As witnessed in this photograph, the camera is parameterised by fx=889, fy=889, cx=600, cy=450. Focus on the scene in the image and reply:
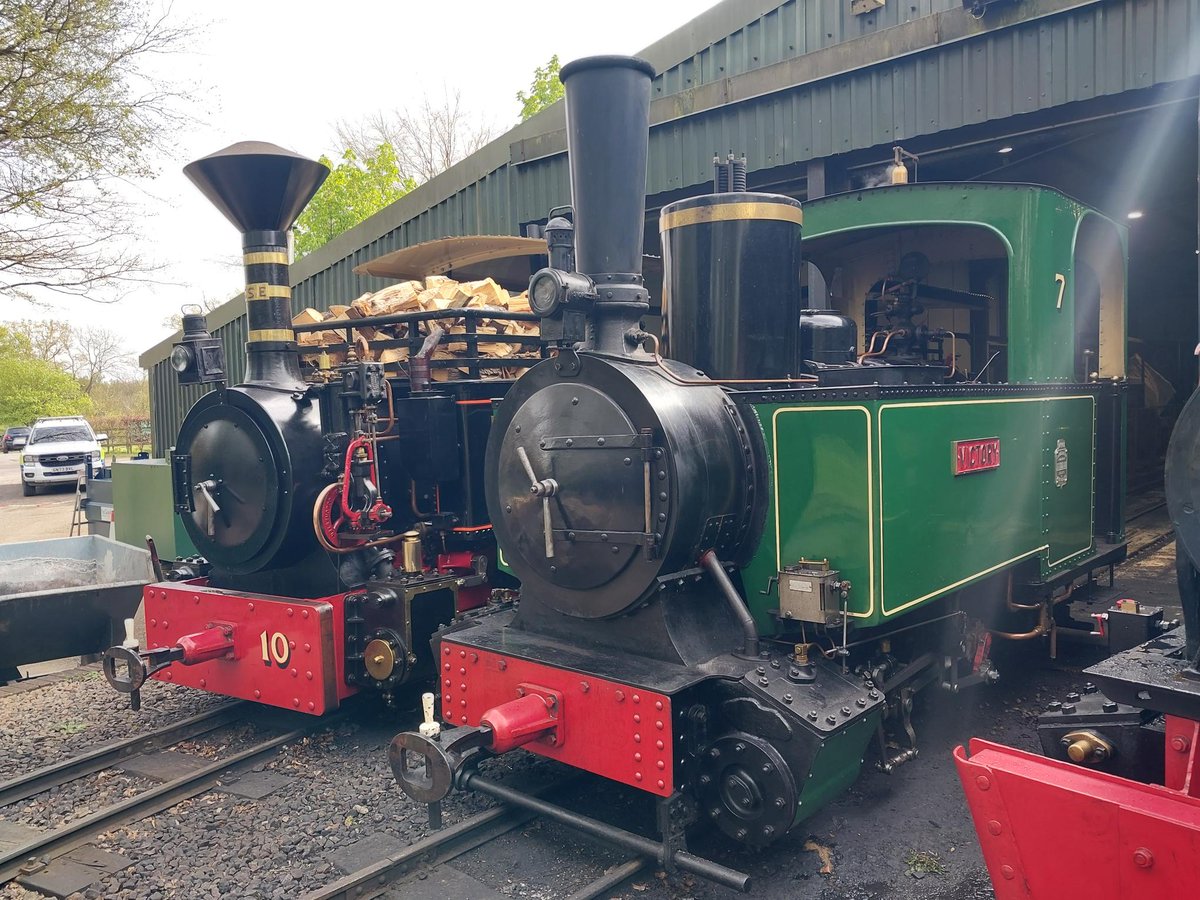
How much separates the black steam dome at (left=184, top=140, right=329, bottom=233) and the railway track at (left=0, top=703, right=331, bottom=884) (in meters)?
2.52

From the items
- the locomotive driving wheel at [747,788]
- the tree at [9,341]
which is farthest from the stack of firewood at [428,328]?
the tree at [9,341]

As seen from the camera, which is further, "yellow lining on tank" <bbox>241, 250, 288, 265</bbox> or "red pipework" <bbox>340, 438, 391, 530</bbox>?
"yellow lining on tank" <bbox>241, 250, 288, 265</bbox>

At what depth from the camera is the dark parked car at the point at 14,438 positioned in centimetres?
3422

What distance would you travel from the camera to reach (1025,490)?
400cm

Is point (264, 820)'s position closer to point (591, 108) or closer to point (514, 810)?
point (514, 810)

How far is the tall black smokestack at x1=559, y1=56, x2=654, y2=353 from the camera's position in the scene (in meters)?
3.10

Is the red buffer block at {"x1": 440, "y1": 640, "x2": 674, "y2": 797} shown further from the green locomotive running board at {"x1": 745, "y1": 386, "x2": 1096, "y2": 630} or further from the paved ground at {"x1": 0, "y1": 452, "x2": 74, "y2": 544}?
the paved ground at {"x1": 0, "y1": 452, "x2": 74, "y2": 544}

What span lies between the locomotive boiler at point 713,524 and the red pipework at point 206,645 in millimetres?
1117

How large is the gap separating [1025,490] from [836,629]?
144 cm

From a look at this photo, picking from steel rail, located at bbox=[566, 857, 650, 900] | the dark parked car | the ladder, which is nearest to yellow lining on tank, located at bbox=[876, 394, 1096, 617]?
steel rail, located at bbox=[566, 857, 650, 900]

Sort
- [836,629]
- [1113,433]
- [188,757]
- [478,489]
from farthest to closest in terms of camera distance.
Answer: [1113,433] → [478,489] → [188,757] → [836,629]

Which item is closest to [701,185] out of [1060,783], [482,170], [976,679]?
[482,170]

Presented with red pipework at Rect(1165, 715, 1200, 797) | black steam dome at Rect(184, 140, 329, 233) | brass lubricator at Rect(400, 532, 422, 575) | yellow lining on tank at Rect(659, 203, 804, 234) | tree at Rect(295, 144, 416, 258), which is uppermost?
tree at Rect(295, 144, 416, 258)

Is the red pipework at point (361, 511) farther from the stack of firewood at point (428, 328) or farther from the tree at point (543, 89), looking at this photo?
the tree at point (543, 89)
